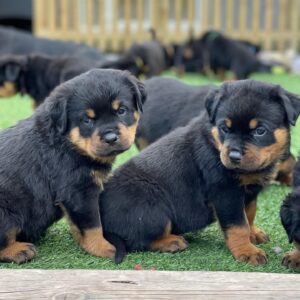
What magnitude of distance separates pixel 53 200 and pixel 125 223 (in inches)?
17.7

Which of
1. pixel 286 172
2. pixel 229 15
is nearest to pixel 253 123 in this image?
pixel 286 172

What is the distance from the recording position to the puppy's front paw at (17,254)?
13.1 feet

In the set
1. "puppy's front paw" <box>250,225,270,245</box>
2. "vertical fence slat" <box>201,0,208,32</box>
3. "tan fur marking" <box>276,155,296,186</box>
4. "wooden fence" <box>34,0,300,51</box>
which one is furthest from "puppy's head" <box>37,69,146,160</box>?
"vertical fence slat" <box>201,0,208,32</box>

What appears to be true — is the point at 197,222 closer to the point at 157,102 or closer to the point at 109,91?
the point at 109,91

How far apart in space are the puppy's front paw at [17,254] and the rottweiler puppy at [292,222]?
4.72 ft

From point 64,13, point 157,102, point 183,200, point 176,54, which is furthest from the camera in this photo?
point 64,13

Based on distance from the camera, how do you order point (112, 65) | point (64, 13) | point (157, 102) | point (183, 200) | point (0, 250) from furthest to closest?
point (64, 13)
point (112, 65)
point (157, 102)
point (183, 200)
point (0, 250)

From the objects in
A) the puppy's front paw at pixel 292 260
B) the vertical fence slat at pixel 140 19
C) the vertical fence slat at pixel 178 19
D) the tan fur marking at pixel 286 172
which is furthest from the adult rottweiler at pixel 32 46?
the puppy's front paw at pixel 292 260

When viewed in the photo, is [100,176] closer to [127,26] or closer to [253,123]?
[253,123]

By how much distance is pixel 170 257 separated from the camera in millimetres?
4164

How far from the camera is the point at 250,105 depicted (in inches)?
161

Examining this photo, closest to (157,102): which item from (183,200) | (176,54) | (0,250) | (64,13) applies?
(183,200)

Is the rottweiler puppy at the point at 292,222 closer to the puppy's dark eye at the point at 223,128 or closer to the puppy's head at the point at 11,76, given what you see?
the puppy's dark eye at the point at 223,128

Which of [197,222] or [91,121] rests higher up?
[91,121]
